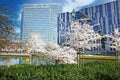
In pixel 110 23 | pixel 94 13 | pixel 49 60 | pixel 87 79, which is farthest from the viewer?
pixel 94 13

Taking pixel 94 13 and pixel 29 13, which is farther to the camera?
pixel 29 13

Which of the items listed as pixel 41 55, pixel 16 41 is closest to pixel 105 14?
pixel 41 55

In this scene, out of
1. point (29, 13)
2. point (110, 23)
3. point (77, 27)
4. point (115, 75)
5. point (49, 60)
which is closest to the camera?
point (115, 75)

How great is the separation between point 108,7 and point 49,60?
81.2 meters

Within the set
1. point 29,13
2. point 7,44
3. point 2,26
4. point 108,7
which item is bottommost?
point 7,44

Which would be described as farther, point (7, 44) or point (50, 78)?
point (7, 44)

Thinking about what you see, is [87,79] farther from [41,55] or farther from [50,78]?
[41,55]

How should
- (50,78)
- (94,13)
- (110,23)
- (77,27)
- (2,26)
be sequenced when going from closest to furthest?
(50,78) < (2,26) < (77,27) < (110,23) < (94,13)

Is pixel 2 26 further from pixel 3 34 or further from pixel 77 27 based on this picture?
pixel 77 27

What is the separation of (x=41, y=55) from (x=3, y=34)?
12.7 metres

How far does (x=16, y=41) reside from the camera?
10.8m

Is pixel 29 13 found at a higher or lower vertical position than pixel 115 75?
higher

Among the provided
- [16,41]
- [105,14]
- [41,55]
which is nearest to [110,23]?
[105,14]

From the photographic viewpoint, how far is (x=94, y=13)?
350ft
